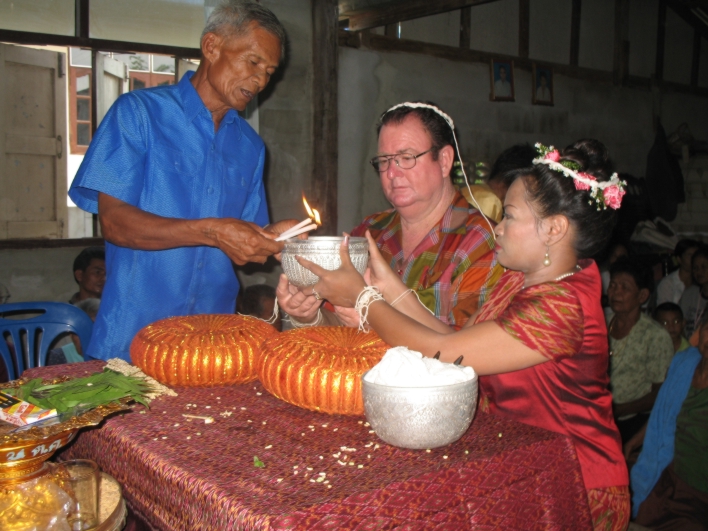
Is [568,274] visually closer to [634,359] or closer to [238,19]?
[238,19]

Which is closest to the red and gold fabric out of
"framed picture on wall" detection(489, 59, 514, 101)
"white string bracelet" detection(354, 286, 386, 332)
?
"white string bracelet" detection(354, 286, 386, 332)

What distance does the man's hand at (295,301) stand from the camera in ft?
6.81

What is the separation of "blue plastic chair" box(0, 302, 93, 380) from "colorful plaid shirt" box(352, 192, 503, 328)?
5.56 feet

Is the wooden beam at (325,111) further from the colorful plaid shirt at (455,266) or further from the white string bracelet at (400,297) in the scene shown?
the white string bracelet at (400,297)

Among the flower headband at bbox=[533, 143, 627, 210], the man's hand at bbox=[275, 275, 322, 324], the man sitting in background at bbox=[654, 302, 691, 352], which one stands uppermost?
the flower headband at bbox=[533, 143, 627, 210]

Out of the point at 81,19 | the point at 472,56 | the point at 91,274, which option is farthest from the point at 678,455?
the point at 472,56

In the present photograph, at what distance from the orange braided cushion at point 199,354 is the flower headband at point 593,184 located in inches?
36.7

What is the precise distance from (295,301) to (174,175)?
2.38 ft

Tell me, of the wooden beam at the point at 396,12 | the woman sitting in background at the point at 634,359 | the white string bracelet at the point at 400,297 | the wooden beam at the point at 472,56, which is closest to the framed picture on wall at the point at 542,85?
the wooden beam at the point at 472,56

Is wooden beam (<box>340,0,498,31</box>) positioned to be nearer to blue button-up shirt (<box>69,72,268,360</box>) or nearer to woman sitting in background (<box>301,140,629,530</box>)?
blue button-up shirt (<box>69,72,268,360</box>)

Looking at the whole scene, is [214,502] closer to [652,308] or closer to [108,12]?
[108,12]

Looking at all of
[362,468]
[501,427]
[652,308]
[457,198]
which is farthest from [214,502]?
[652,308]

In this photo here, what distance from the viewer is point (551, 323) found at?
159 centimetres

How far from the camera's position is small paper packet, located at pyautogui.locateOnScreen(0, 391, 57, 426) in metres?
1.15
